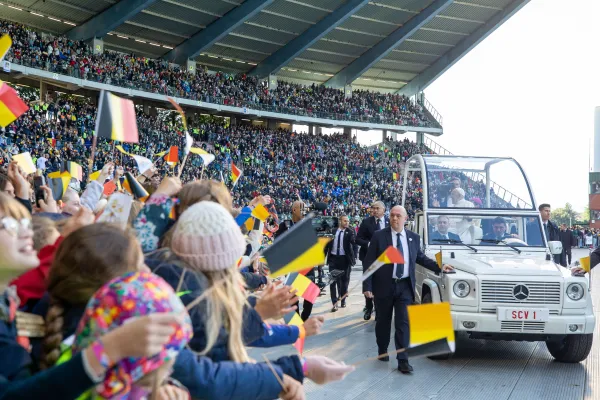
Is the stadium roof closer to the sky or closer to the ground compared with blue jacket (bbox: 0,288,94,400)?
closer to the sky

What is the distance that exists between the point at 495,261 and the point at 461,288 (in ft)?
2.35

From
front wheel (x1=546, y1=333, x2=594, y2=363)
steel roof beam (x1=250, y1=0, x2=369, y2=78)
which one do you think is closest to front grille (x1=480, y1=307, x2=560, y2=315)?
front wheel (x1=546, y1=333, x2=594, y2=363)

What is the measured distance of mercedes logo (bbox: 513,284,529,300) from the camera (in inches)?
295

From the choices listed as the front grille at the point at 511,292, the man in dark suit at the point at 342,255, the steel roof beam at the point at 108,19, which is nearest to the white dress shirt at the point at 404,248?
the front grille at the point at 511,292

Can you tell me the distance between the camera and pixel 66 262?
2125mm

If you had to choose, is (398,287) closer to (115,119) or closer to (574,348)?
(574,348)

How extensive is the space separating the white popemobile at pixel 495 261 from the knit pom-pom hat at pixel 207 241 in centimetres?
553

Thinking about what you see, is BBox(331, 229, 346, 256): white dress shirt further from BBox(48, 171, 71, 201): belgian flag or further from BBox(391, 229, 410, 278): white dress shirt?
BBox(48, 171, 71, 201): belgian flag

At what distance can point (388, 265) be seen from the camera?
25.4 ft

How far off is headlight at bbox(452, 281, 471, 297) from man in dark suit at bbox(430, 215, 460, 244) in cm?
140

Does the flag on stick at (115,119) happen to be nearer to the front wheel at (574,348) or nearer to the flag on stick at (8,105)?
the flag on stick at (8,105)

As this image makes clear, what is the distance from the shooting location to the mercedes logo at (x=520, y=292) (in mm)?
7500

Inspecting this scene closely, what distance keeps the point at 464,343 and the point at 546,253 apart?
5.58 ft

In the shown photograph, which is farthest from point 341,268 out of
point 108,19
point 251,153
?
point 108,19
